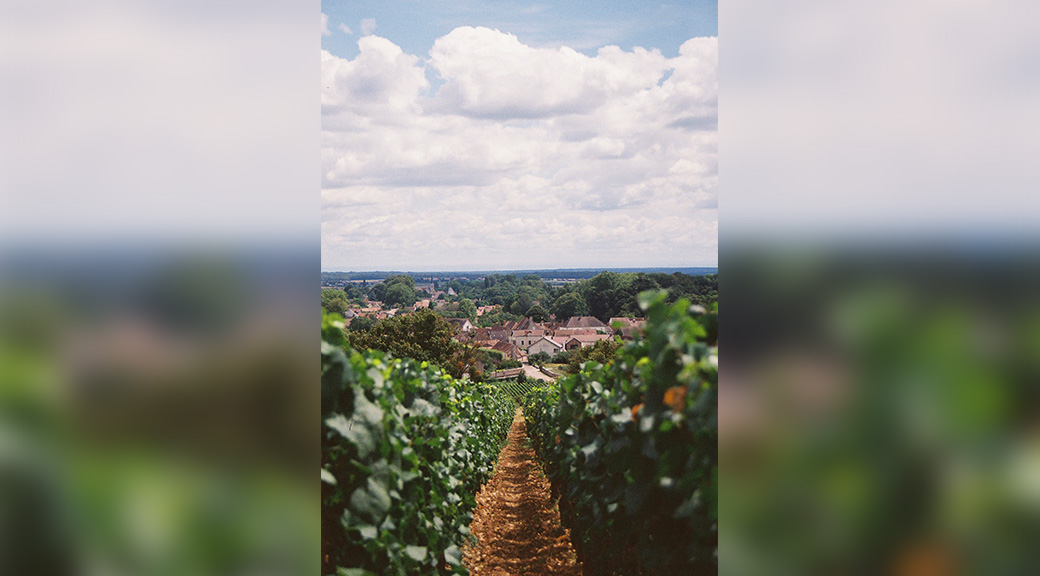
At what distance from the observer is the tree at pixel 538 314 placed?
10200 centimetres

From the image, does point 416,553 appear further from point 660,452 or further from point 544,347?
point 544,347

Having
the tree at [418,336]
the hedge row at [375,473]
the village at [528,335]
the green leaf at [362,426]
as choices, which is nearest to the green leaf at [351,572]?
the hedge row at [375,473]

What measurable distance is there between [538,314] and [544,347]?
808cm

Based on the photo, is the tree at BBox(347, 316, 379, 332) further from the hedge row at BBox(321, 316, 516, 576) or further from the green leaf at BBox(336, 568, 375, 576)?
the green leaf at BBox(336, 568, 375, 576)

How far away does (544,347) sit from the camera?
3816 inches

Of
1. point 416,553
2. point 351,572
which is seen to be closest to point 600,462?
point 416,553

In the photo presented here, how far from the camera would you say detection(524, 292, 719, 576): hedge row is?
8.41ft

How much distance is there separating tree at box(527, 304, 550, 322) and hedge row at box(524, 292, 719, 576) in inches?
3745

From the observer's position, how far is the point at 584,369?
6.93 meters
